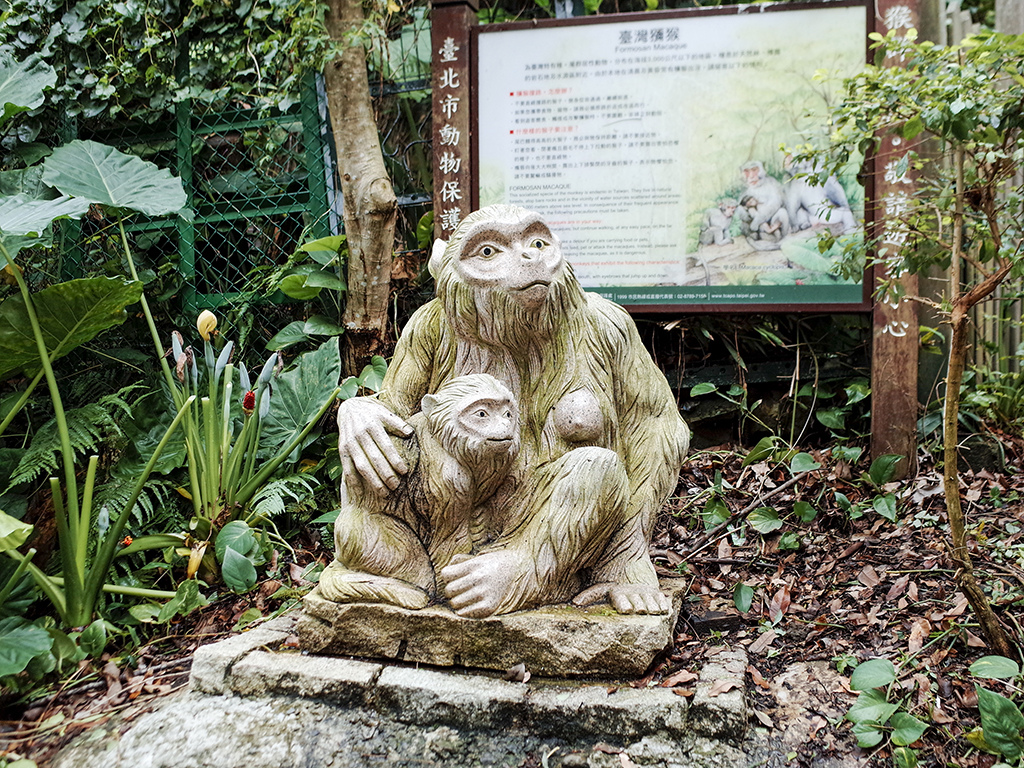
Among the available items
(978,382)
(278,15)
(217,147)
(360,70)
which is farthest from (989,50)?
(217,147)

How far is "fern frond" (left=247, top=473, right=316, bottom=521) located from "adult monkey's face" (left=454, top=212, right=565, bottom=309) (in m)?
1.53

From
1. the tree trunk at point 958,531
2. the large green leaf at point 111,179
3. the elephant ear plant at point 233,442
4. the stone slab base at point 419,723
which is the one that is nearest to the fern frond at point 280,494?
the elephant ear plant at point 233,442

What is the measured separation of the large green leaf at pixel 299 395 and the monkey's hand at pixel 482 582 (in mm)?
1647

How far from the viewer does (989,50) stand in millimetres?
2158

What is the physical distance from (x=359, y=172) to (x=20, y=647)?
A: 8.04ft

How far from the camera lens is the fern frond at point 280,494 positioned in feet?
11.6

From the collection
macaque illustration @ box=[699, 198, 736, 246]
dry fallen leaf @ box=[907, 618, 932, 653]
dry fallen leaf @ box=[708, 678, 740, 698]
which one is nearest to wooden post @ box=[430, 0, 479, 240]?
macaque illustration @ box=[699, 198, 736, 246]

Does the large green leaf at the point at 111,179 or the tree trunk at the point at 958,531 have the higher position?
the large green leaf at the point at 111,179

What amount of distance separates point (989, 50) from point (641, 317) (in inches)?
83.4

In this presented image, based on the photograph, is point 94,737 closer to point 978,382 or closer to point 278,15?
Result: point 278,15

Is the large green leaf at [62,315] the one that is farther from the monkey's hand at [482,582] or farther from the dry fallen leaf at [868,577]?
the dry fallen leaf at [868,577]

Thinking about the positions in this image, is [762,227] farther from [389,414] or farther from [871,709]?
[871,709]

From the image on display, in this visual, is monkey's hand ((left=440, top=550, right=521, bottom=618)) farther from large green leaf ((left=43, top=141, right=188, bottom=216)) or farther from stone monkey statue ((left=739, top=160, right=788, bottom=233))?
large green leaf ((left=43, top=141, right=188, bottom=216))

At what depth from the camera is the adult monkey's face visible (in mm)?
2506
